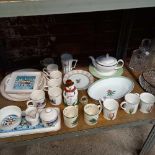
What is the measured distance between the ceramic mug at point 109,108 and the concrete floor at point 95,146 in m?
0.44

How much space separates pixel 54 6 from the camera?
23.8 inches

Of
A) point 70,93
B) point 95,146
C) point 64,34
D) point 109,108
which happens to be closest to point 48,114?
point 70,93

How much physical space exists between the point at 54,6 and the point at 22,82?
570 millimetres

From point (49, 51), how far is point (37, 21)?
25cm

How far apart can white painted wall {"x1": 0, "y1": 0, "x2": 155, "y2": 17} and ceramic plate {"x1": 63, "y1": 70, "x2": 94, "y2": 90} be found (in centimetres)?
53

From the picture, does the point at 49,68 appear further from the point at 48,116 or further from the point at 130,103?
the point at 130,103

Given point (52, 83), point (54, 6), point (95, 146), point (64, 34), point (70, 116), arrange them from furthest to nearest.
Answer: point (64, 34), point (95, 146), point (52, 83), point (70, 116), point (54, 6)

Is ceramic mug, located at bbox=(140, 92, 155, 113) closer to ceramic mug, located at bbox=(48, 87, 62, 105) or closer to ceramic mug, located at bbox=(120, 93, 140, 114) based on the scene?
ceramic mug, located at bbox=(120, 93, 140, 114)

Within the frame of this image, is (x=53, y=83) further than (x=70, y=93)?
Yes

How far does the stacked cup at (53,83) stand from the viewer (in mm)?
973

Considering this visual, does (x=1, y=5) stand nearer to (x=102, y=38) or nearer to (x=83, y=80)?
(x=83, y=80)

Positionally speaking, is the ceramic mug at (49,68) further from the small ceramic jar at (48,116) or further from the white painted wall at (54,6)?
the white painted wall at (54,6)

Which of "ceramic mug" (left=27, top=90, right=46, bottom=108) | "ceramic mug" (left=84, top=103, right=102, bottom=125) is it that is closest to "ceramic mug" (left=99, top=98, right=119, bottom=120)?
"ceramic mug" (left=84, top=103, right=102, bottom=125)

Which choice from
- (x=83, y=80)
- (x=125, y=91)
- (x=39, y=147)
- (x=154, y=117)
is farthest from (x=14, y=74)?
(x=154, y=117)
